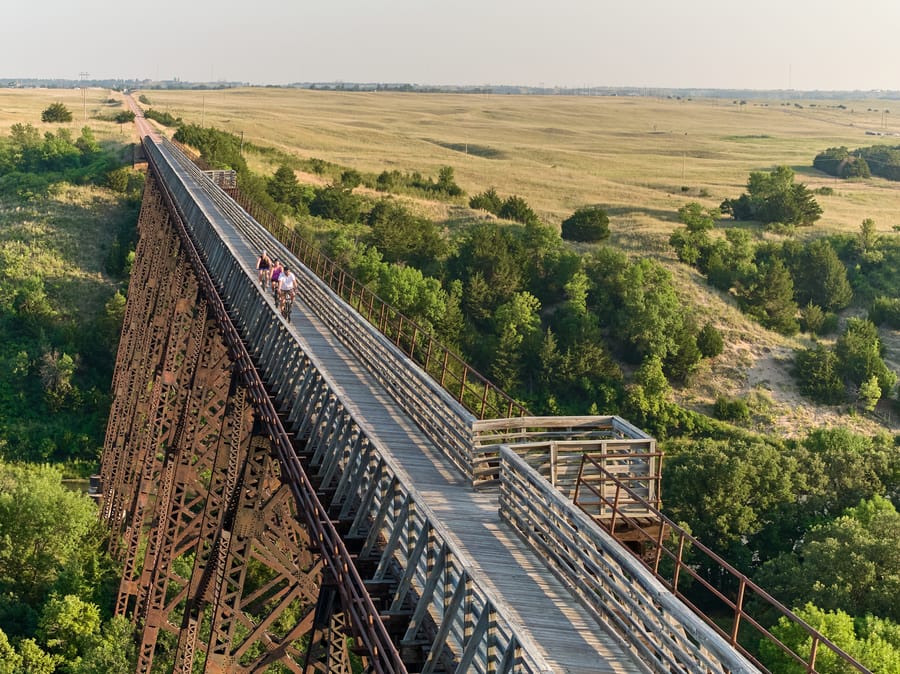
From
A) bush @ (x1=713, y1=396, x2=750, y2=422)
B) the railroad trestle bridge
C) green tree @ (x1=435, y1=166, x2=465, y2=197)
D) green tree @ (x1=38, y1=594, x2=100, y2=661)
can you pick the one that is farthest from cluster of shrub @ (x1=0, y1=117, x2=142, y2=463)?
green tree @ (x1=435, y1=166, x2=465, y2=197)

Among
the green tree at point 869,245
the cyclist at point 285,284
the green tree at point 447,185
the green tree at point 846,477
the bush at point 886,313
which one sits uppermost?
the cyclist at point 285,284

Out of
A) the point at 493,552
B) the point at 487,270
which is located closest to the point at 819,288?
the point at 487,270

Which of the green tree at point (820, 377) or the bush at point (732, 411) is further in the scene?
the green tree at point (820, 377)

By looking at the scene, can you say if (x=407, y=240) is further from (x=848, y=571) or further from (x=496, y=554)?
(x=496, y=554)

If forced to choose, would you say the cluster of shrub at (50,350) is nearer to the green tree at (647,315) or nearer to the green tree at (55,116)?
the green tree at (647,315)

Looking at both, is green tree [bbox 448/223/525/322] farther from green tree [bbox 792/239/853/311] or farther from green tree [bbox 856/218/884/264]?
green tree [bbox 856/218/884/264]

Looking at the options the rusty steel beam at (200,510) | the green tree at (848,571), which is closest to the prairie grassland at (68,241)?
the rusty steel beam at (200,510)
